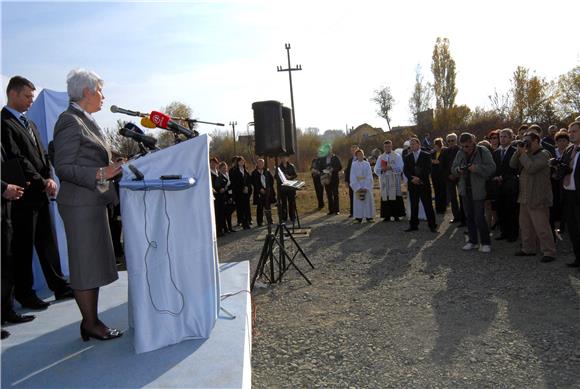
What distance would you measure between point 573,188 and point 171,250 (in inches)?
216

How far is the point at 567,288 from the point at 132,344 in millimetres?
4981

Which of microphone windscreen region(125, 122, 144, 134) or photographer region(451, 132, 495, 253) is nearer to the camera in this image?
microphone windscreen region(125, 122, 144, 134)

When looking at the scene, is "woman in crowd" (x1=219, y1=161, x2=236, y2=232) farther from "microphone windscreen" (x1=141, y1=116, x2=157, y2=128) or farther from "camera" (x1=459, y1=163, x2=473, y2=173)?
"microphone windscreen" (x1=141, y1=116, x2=157, y2=128)

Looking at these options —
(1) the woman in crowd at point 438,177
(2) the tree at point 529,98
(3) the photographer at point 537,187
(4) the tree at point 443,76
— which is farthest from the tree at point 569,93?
(3) the photographer at point 537,187

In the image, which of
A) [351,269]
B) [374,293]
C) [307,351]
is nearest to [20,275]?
[307,351]

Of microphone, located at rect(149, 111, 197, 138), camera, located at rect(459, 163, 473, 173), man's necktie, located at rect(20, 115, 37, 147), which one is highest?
man's necktie, located at rect(20, 115, 37, 147)

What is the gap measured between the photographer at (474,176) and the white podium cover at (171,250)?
16.7 ft

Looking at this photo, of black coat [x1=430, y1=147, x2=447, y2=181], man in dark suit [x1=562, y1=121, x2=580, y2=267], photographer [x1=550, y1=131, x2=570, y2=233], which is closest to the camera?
man in dark suit [x1=562, y1=121, x2=580, y2=267]

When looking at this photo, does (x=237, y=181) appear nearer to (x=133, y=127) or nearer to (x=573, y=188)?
(x=573, y=188)

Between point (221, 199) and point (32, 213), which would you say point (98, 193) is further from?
point (221, 199)

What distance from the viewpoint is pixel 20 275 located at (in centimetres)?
417

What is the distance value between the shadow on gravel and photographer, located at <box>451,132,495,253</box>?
0.54 meters

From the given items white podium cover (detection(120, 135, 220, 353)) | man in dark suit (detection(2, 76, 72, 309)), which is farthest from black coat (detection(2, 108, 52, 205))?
white podium cover (detection(120, 135, 220, 353))

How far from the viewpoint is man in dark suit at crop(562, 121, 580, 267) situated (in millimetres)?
5941
